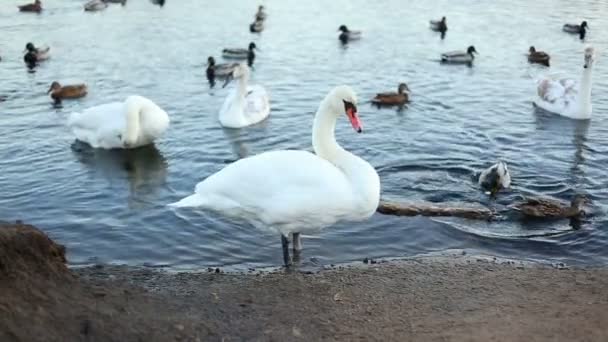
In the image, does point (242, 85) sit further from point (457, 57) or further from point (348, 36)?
point (348, 36)

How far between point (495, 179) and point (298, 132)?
5003 millimetres

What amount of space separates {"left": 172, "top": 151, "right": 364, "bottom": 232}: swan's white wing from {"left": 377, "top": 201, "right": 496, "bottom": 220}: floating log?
2318 millimetres

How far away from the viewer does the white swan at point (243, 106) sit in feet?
52.6

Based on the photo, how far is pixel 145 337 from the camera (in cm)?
612

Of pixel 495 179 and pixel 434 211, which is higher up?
pixel 495 179

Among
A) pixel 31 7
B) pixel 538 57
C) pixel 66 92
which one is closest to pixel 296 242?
pixel 66 92

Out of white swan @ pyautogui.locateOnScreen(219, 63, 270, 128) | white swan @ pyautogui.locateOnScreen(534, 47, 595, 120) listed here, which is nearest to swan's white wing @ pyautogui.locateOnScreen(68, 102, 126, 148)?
white swan @ pyautogui.locateOnScreen(219, 63, 270, 128)

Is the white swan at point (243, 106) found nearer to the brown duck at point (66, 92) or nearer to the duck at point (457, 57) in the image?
the brown duck at point (66, 92)

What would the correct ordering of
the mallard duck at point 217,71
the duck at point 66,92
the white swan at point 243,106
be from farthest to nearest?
the mallard duck at point 217,71
the duck at point 66,92
the white swan at point 243,106

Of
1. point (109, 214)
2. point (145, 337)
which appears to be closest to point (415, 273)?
point (145, 337)

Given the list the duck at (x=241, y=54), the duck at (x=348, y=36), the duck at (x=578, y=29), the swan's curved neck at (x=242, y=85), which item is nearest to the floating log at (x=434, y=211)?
the swan's curved neck at (x=242, y=85)

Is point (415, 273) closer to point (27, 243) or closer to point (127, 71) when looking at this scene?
point (27, 243)

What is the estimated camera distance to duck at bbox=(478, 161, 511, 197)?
37.6 feet

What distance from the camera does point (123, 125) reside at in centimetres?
1433
